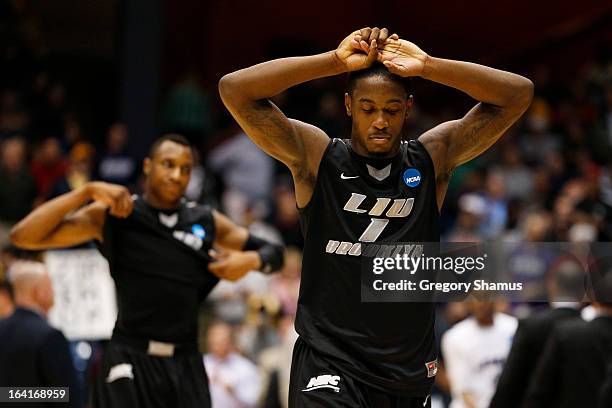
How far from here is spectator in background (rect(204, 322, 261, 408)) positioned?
1112cm

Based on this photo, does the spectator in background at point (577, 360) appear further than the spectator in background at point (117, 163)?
No

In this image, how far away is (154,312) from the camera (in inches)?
270

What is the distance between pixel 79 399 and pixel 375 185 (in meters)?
3.09

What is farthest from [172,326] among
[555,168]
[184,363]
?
[555,168]

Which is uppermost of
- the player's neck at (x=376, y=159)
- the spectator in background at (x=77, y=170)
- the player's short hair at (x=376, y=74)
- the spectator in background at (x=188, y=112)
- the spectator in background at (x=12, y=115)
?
the spectator in background at (x=188, y=112)

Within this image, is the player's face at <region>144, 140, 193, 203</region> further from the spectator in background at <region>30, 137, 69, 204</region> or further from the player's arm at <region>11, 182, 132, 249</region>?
the spectator in background at <region>30, 137, 69, 204</region>

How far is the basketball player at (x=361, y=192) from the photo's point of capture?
4.99 meters

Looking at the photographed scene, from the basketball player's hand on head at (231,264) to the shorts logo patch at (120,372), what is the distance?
0.84m

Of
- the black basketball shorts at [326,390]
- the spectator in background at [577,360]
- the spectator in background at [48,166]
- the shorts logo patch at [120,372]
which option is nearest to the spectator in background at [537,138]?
the spectator in background at [48,166]

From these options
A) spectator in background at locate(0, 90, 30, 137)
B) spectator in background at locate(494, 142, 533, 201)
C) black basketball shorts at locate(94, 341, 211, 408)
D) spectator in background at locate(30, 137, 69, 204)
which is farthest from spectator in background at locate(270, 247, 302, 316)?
black basketball shorts at locate(94, 341, 211, 408)

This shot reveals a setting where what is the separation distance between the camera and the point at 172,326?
22.6 ft

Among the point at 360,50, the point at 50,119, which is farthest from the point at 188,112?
the point at 360,50

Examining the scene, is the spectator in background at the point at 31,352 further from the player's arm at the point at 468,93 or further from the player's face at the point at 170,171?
the player's arm at the point at 468,93

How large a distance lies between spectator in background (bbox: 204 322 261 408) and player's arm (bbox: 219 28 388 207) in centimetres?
619
